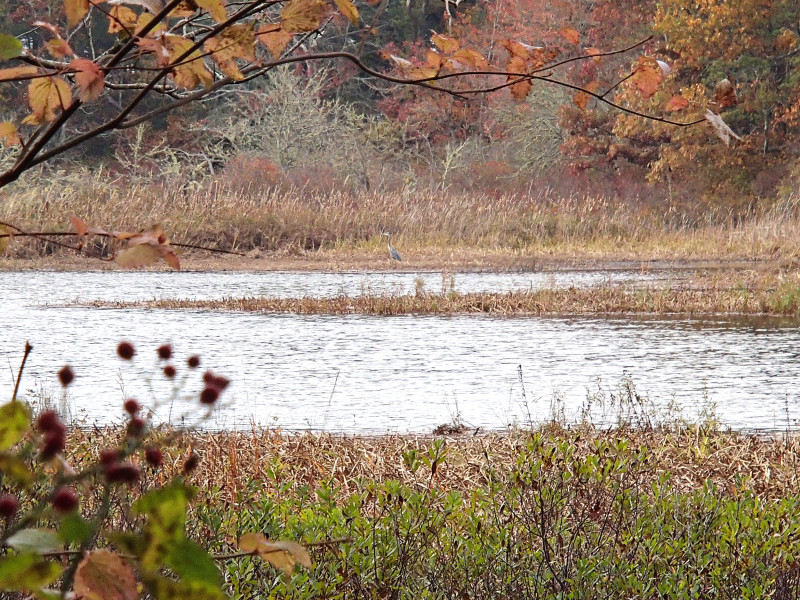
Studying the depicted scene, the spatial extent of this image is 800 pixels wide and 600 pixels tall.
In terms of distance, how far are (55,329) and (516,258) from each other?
14.7 metres

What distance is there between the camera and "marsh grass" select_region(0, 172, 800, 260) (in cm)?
2927

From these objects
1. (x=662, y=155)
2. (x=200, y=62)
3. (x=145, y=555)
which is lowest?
(x=145, y=555)

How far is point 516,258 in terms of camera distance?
29.0m

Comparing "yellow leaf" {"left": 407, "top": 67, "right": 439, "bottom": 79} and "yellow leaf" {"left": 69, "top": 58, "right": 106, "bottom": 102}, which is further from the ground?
"yellow leaf" {"left": 407, "top": 67, "right": 439, "bottom": 79}

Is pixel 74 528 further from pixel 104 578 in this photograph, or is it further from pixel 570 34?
pixel 570 34

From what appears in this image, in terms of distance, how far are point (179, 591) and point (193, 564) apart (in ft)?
0.49

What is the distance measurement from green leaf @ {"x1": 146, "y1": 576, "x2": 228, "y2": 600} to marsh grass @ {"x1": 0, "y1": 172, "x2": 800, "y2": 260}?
27718 mm

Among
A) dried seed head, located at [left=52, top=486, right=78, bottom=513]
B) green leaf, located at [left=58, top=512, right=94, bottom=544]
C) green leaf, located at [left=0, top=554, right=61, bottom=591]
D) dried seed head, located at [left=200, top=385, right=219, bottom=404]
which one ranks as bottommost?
green leaf, located at [left=0, top=554, right=61, bottom=591]

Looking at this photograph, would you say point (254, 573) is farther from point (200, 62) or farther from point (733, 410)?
point (733, 410)

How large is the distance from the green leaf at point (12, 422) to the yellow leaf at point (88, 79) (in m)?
0.74

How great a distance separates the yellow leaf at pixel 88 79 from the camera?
186 centimetres

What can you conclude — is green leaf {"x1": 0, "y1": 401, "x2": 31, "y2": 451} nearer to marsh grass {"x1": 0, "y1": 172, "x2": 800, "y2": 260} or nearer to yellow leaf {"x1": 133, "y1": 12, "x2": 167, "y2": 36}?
yellow leaf {"x1": 133, "y1": 12, "x2": 167, "y2": 36}

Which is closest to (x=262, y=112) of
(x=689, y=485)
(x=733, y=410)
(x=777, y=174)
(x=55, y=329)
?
(x=777, y=174)

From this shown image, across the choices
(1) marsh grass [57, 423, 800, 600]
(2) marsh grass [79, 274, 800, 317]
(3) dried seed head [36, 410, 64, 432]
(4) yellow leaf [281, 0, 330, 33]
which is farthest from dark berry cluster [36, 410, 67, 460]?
(2) marsh grass [79, 274, 800, 317]
